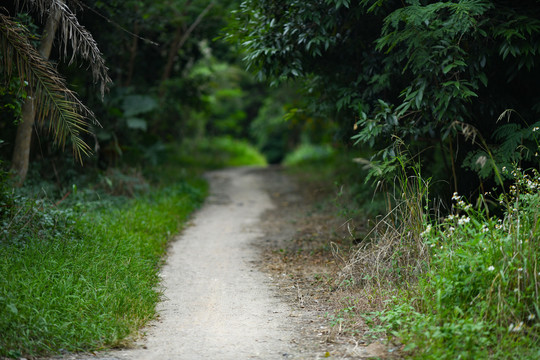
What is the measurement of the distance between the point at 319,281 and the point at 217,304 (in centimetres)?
144

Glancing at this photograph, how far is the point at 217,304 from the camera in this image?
5.63 metres

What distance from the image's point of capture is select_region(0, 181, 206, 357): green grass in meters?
4.39

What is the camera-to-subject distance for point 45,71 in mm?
5879

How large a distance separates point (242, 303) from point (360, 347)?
1.68m

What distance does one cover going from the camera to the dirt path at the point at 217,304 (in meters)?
4.48

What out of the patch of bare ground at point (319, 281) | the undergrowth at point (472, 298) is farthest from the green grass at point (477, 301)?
the patch of bare ground at point (319, 281)

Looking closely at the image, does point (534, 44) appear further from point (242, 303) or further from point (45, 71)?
point (45, 71)

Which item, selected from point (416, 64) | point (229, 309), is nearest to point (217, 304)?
point (229, 309)

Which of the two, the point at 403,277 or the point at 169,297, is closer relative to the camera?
the point at 403,277

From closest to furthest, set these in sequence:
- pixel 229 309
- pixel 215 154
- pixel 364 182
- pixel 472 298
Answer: pixel 472 298, pixel 229 309, pixel 364 182, pixel 215 154

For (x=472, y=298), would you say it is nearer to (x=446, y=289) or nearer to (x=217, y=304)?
(x=446, y=289)

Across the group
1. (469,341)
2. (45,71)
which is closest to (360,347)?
(469,341)

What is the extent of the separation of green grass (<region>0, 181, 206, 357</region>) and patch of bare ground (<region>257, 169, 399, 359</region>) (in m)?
1.70

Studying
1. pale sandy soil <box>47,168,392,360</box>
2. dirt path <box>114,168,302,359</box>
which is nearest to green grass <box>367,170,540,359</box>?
pale sandy soil <box>47,168,392,360</box>
